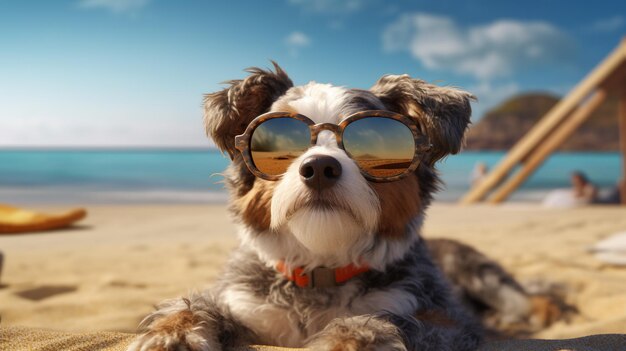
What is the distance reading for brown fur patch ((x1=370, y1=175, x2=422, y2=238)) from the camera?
2370 mm

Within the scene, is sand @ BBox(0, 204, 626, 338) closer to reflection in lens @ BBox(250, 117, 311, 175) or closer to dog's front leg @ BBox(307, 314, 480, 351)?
reflection in lens @ BBox(250, 117, 311, 175)

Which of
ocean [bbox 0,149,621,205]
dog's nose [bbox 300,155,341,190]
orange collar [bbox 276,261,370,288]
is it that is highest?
dog's nose [bbox 300,155,341,190]

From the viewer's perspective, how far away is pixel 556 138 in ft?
37.2

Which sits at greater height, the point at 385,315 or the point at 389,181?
the point at 389,181

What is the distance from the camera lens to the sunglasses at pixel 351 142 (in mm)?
2352

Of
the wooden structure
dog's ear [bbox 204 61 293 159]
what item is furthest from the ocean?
dog's ear [bbox 204 61 293 159]

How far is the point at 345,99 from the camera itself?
2.52 metres

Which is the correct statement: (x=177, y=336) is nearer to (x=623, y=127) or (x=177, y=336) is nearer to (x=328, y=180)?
(x=328, y=180)

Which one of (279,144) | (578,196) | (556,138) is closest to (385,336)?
(279,144)

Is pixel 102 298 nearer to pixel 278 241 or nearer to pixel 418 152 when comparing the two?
pixel 278 241

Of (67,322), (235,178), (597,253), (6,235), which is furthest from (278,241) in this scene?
(6,235)

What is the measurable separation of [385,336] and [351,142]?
85 cm

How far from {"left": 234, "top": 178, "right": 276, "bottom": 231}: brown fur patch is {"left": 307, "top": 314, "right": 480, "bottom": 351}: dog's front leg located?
0.58 meters

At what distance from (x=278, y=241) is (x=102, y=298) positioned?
2.36 m
